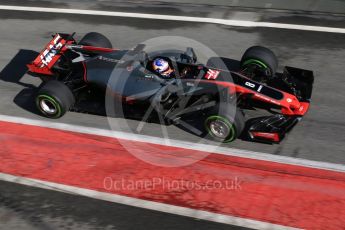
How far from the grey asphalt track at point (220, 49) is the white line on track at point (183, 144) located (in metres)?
0.15

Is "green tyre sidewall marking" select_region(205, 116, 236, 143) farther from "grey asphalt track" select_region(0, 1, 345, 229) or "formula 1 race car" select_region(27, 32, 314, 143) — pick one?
"grey asphalt track" select_region(0, 1, 345, 229)

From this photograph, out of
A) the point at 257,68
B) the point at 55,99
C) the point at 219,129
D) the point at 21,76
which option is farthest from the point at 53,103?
the point at 257,68

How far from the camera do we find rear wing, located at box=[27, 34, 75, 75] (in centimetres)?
1031

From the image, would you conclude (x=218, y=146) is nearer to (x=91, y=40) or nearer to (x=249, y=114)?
(x=249, y=114)

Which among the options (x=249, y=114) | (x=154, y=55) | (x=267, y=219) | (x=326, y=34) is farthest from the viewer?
(x=326, y=34)

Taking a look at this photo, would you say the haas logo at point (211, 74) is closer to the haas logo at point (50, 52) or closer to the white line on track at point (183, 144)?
the white line on track at point (183, 144)

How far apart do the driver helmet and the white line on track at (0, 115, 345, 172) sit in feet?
4.18

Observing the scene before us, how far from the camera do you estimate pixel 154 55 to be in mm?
10148

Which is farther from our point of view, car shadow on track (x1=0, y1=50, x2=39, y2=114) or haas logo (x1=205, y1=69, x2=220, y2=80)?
car shadow on track (x1=0, y1=50, x2=39, y2=114)

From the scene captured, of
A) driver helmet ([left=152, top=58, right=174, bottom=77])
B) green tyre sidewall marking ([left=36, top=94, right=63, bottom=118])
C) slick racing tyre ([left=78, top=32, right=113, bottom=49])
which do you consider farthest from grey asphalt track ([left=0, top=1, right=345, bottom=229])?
slick racing tyre ([left=78, top=32, right=113, bottom=49])

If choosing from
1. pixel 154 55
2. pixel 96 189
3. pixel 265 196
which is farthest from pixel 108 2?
pixel 265 196

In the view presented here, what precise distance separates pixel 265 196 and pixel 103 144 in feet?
10.6

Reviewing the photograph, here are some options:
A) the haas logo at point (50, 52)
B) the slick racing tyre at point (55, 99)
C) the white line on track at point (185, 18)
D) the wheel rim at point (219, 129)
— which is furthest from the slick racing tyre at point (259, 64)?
the haas logo at point (50, 52)

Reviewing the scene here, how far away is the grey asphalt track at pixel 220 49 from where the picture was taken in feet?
29.0
